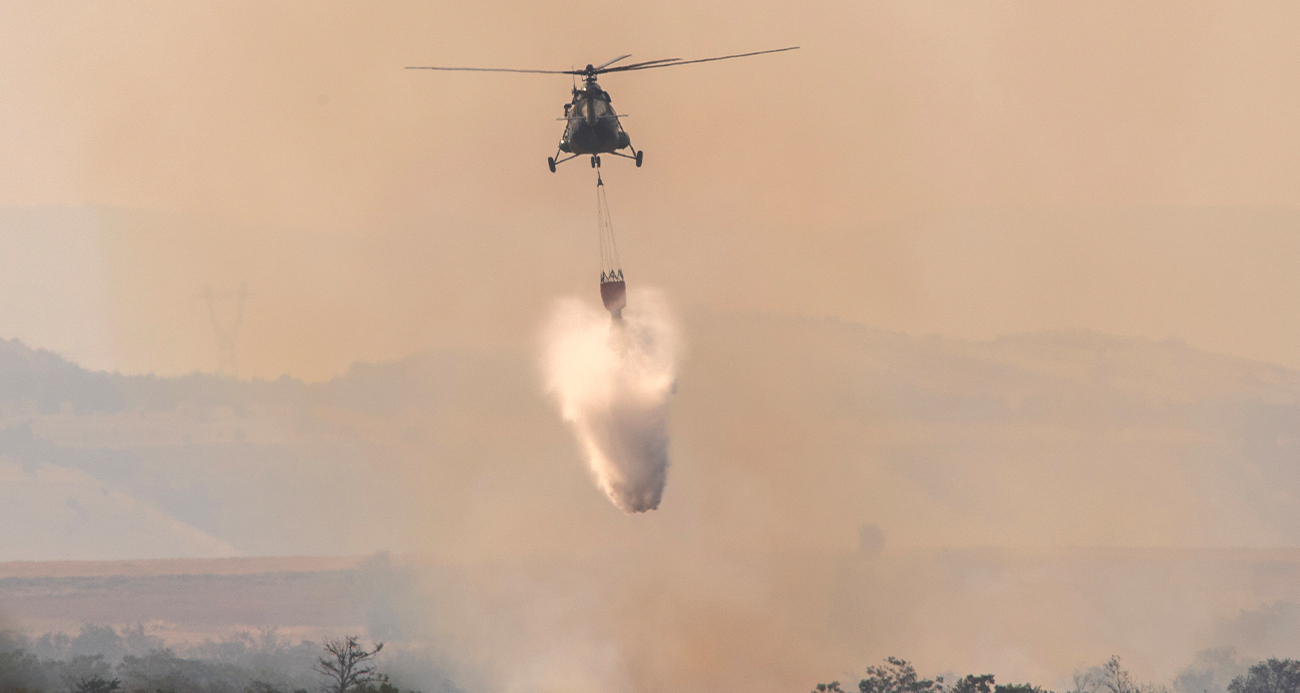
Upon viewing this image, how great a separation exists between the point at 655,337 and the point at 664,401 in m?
4.71

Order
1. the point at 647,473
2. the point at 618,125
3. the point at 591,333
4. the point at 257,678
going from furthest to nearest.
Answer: the point at 257,678 < the point at 591,333 < the point at 647,473 < the point at 618,125

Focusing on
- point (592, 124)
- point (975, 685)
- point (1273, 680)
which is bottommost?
point (975, 685)

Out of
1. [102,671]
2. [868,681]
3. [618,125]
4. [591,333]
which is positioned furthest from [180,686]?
[618,125]

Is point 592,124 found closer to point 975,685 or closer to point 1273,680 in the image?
point 975,685

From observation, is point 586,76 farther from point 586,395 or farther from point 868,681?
point 868,681

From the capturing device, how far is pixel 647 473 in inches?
3873

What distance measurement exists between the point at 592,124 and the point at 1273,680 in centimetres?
13198

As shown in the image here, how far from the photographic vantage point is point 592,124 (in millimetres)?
80750

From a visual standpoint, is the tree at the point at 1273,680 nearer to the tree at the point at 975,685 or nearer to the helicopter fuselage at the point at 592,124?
the tree at the point at 975,685

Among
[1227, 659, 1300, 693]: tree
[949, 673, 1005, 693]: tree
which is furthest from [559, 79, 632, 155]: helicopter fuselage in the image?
[1227, 659, 1300, 693]: tree

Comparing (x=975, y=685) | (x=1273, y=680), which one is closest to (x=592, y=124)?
(x=975, y=685)

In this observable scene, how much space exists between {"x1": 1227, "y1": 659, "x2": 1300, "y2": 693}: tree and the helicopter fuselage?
420 feet

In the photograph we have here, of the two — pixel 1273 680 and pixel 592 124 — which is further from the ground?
pixel 592 124

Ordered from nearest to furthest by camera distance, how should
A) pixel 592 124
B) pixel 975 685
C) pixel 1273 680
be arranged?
pixel 592 124 < pixel 975 685 < pixel 1273 680
